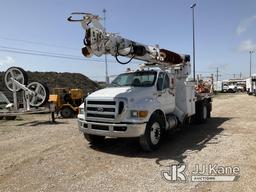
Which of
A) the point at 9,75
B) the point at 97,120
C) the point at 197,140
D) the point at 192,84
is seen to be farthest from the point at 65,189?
the point at 9,75

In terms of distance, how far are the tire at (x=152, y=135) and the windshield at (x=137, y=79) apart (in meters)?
1.12

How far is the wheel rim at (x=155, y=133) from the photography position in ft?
26.3

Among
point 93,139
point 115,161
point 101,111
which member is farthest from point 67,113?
point 115,161

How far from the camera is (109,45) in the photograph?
8.18 metres

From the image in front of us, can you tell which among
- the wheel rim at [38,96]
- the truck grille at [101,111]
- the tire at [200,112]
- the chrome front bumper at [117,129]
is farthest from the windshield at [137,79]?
the wheel rim at [38,96]

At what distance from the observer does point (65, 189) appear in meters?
5.36

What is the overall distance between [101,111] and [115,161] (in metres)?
1.43

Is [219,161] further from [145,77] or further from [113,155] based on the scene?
[145,77]

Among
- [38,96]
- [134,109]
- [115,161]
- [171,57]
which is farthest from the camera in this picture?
[38,96]

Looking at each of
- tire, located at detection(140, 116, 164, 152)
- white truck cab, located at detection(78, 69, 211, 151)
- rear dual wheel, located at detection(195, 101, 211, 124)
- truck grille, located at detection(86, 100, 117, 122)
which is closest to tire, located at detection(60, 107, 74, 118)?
rear dual wheel, located at detection(195, 101, 211, 124)

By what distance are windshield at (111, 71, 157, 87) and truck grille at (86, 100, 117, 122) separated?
135 cm

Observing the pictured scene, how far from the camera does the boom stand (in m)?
7.68

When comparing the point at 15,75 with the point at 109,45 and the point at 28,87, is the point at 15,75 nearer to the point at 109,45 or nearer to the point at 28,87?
the point at 28,87

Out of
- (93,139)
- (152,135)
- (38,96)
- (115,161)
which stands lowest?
(115,161)
